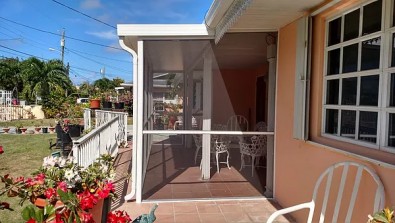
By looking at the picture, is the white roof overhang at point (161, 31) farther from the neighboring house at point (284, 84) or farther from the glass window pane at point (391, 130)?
the glass window pane at point (391, 130)

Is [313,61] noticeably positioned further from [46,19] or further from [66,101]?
[46,19]

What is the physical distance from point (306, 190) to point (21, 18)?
30204mm

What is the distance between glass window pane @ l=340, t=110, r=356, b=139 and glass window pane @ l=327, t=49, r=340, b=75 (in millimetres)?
431

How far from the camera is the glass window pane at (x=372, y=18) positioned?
7.67ft

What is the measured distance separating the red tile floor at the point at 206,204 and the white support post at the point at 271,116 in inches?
10.3

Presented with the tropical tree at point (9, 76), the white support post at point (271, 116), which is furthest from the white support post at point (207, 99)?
the tropical tree at point (9, 76)

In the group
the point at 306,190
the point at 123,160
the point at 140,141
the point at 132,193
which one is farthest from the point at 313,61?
the point at 123,160

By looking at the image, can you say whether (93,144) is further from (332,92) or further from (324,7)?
(324,7)

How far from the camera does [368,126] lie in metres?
2.47

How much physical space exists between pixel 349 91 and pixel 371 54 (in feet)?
1.47

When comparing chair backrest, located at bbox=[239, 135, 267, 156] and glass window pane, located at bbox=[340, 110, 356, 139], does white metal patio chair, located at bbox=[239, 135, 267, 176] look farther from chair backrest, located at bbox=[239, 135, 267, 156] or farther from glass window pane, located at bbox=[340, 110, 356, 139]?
glass window pane, located at bbox=[340, 110, 356, 139]

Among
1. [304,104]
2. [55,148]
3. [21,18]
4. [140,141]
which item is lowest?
[55,148]

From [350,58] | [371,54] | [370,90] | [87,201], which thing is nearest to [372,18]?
[371,54]

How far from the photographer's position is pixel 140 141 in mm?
4391
